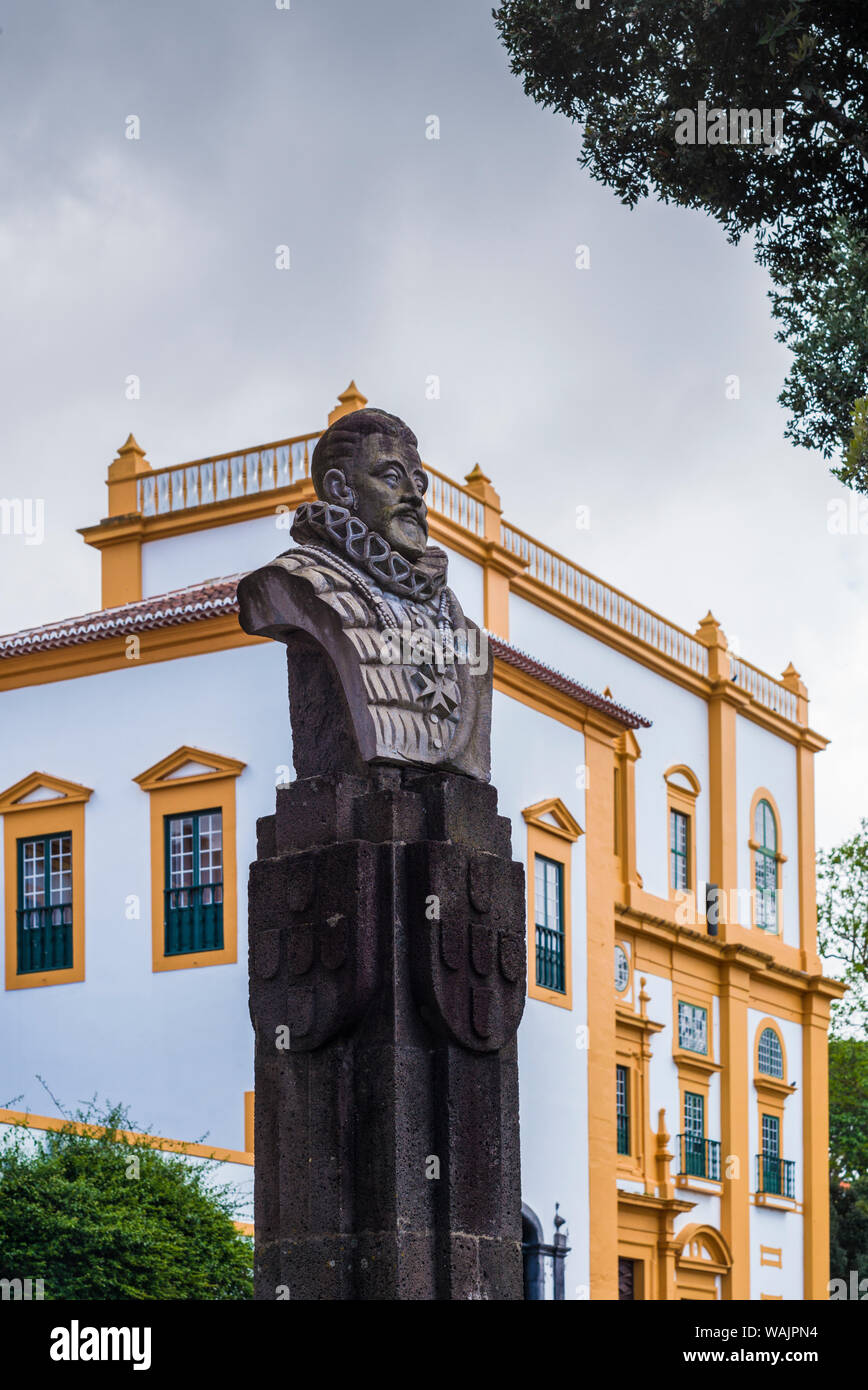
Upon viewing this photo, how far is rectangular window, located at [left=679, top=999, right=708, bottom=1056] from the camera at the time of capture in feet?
103

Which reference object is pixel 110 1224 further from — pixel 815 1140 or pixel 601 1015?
pixel 815 1140

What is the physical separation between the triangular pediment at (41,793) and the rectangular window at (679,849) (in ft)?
38.3

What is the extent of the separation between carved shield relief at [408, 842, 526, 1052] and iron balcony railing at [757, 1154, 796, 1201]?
25025 mm

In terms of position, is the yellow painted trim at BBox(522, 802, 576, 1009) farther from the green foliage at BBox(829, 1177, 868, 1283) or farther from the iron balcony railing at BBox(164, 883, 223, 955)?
the green foliage at BBox(829, 1177, 868, 1283)

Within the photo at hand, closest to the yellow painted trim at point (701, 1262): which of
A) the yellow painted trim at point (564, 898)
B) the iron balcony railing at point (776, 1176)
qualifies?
the iron balcony railing at point (776, 1176)

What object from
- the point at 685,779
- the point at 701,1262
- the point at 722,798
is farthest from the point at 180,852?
the point at 722,798

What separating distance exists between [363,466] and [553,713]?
53.1 feet

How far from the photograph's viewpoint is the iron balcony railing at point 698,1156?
30422mm

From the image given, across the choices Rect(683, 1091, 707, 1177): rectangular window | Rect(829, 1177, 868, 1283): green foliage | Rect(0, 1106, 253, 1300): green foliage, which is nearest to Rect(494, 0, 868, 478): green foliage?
Rect(0, 1106, 253, 1300): green foliage

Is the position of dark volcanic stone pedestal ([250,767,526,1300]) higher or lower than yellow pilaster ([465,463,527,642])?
lower

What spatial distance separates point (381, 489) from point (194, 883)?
→ 13.4 meters
